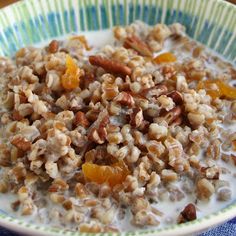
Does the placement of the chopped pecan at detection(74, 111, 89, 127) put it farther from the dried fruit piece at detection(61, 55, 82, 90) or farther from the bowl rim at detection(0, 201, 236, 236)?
the bowl rim at detection(0, 201, 236, 236)

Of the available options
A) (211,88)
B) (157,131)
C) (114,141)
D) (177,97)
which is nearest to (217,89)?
(211,88)

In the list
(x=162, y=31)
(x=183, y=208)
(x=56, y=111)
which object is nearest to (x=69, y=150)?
(x=56, y=111)

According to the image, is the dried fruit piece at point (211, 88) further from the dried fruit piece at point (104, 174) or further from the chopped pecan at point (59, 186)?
the chopped pecan at point (59, 186)

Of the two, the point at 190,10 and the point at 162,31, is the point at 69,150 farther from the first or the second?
the point at 190,10

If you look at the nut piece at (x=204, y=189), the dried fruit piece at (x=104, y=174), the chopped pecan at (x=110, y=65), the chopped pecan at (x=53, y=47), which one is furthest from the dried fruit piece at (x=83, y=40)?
the nut piece at (x=204, y=189)

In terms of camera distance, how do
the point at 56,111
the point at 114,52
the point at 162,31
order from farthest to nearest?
1. the point at 162,31
2. the point at 114,52
3. the point at 56,111

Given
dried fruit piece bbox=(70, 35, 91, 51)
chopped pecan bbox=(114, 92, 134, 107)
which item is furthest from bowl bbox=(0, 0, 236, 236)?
chopped pecan bbox=(114, 92, 134, 107)
